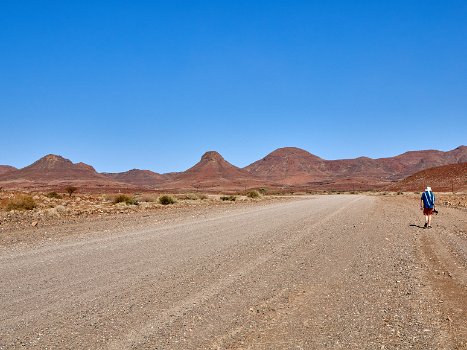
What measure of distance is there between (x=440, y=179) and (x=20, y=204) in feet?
315

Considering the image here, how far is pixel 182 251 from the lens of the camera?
40.2 feet

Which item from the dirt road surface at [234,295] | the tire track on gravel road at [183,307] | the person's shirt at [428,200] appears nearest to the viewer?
the tire track on gravel road at [183,307]

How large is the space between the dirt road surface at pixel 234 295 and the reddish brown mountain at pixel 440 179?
280ft

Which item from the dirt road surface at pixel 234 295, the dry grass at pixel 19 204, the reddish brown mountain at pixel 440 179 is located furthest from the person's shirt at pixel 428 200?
the reddish brown mountain at pixel 440 179

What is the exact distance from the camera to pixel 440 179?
106188mm

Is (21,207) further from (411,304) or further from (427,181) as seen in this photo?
(427,181)

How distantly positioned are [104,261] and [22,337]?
5.25 meters

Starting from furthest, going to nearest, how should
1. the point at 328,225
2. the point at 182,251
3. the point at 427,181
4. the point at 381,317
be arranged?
the point at 427,181 < the point at 328,225 < the point at 182,251 < the point at 381,317

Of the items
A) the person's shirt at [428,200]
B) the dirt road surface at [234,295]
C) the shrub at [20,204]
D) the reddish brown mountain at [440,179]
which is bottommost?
the dirt road surface at [234,295]

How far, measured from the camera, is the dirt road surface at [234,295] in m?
5.51

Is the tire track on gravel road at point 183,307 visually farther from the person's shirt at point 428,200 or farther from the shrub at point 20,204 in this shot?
the shrub at point 20,204

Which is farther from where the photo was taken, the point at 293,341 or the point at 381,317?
the point at 381,317

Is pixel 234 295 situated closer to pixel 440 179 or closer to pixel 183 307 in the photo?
pixel 183 307

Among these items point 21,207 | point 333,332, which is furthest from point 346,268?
point 21,207
